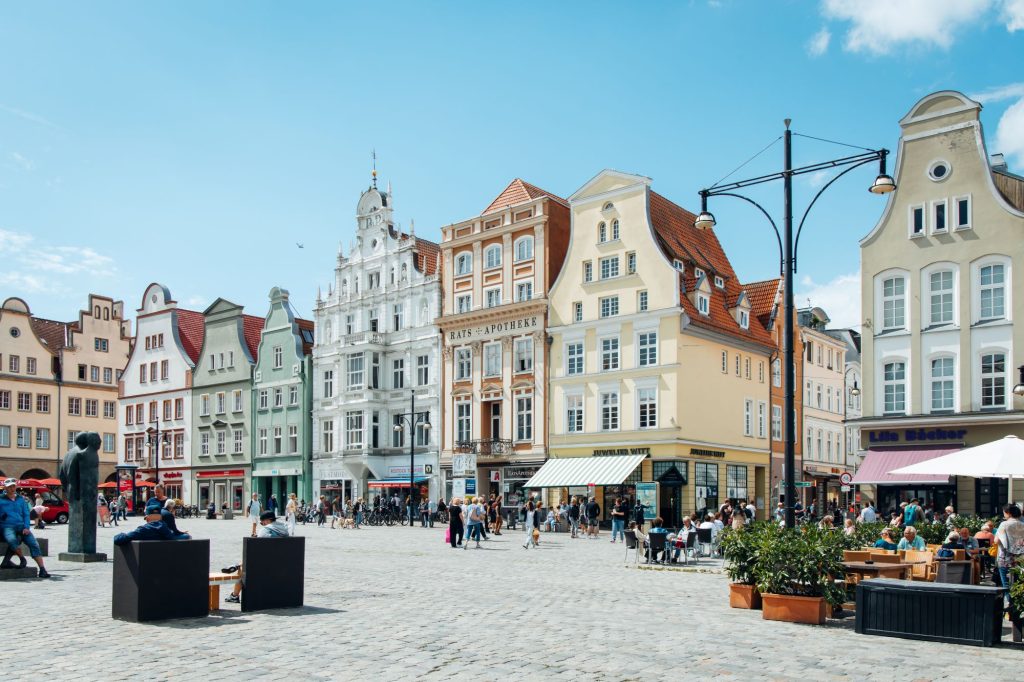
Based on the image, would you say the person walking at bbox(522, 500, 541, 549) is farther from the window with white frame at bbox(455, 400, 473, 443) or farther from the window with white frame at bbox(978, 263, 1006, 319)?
the window with white frame at bbox(978, 263, 1006, 319)

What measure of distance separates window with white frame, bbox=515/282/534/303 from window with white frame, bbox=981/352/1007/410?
22.3 meters

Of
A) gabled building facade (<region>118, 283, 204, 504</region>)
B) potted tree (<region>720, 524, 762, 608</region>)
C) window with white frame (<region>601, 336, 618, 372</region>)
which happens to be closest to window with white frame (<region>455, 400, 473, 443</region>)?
window with white frame (<region>601, 336, 618, 372</region>)

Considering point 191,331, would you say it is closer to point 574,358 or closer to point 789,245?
point 574,358

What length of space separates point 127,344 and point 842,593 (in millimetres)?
77858

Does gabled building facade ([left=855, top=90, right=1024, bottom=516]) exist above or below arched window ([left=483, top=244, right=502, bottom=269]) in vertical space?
below

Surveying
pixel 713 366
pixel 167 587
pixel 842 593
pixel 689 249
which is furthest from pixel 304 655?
pixel 689 249

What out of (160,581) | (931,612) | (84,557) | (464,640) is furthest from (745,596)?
(84,557)

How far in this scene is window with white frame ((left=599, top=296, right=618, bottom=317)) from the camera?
48375 millimetres

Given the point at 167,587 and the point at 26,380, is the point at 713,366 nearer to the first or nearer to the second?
the point at 167,587

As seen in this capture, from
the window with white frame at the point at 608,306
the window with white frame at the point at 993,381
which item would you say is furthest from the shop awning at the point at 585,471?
the window with white frame at the point at 993,381

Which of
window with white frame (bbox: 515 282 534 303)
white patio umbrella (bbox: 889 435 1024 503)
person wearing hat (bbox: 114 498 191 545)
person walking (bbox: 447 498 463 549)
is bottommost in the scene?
person walking (bbox: 447 498 463 549)

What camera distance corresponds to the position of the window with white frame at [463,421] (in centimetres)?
5325

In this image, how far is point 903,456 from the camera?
36.2 metres

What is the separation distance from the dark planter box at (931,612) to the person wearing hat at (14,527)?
14.0 meters
